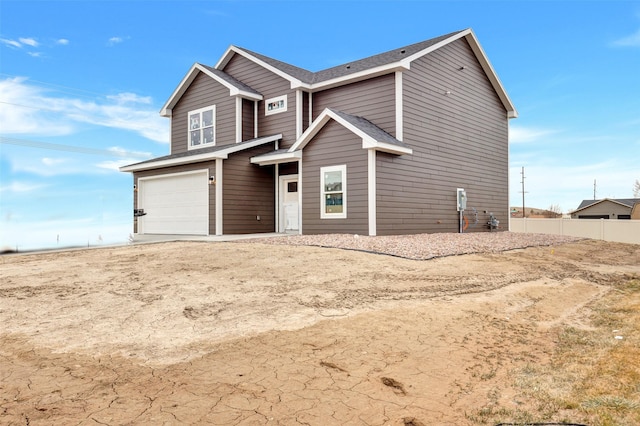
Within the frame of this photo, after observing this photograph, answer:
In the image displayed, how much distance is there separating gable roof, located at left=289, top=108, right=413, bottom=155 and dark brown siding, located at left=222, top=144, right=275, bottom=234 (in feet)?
7.55

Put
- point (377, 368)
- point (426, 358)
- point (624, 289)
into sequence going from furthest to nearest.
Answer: point (624, 289)
point (426, 358)
point (377, 368)

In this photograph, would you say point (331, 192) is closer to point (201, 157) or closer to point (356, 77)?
point (356, 77)

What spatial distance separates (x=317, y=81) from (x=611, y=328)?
529 inches

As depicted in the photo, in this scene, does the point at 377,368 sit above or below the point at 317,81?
below

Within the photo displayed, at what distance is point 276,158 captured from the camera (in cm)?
1499

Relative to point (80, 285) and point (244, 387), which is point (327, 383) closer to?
point (244, 387)

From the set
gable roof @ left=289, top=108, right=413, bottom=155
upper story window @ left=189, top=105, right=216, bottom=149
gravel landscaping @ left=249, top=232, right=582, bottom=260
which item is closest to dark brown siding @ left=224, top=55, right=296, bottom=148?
upper story window @ left=189, top=105, right=216, bottom=149

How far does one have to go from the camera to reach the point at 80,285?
23.5 feet

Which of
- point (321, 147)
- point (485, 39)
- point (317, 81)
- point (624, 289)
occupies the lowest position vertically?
point (624, 289)

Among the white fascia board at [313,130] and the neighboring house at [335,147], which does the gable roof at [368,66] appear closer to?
the neighboring house at [335,147]

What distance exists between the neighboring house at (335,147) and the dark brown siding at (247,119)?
0.04m

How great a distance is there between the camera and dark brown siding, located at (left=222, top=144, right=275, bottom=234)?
15211 millimetres

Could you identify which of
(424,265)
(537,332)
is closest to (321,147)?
(424,265)

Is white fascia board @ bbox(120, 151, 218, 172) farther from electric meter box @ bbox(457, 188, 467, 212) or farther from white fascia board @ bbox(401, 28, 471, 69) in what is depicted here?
electric meter box @ bbox(457, 188, 467, 212)
